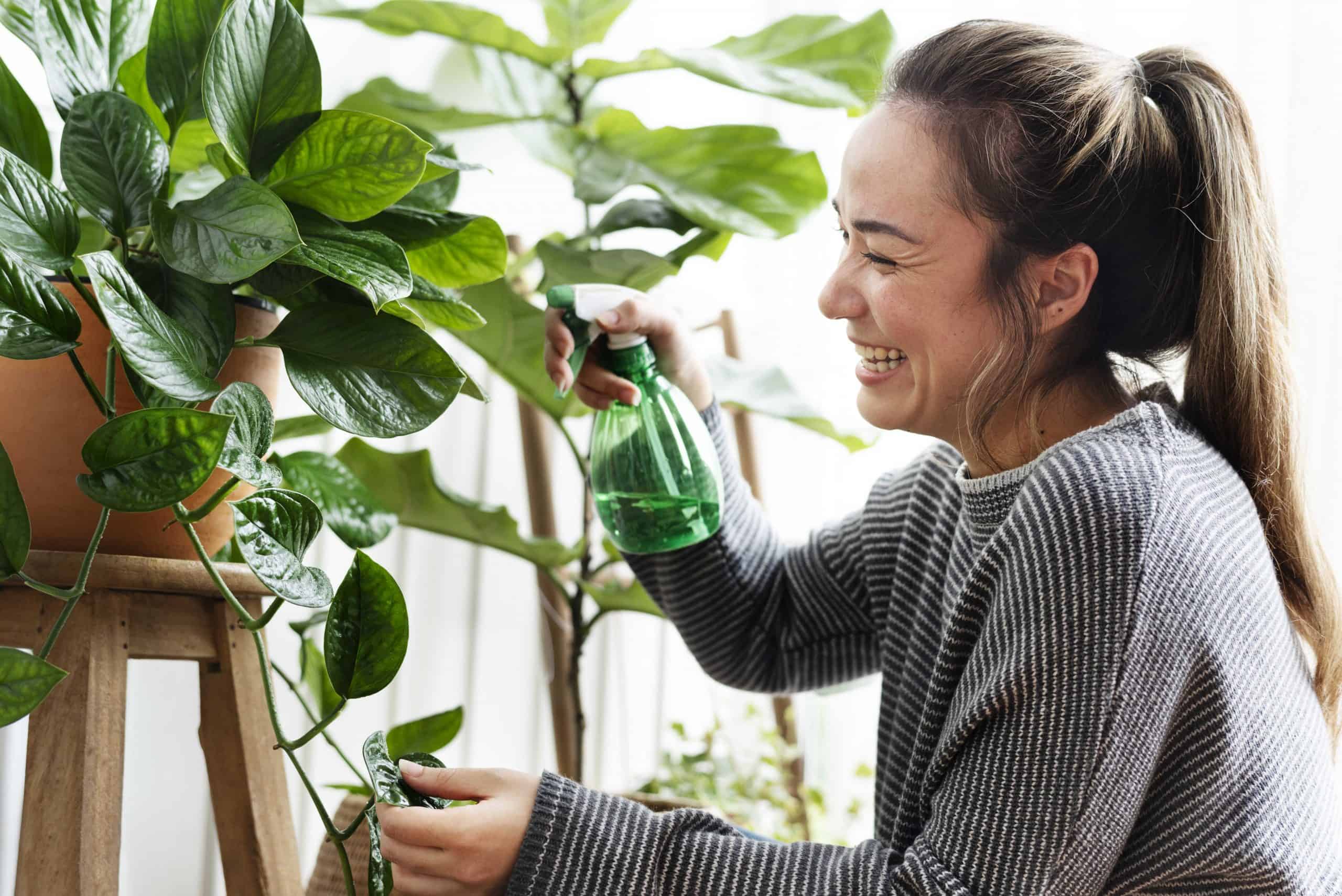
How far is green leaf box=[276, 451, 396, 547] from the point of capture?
909 millimetres

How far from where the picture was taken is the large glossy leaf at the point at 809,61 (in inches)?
47.9

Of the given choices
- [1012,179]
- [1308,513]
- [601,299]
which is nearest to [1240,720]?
[1308,513]

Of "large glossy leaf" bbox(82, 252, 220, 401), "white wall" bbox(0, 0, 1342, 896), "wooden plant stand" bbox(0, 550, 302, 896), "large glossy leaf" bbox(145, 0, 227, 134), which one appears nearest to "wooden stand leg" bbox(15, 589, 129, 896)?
"wooden plant stand" bbox(0, 550, 302, 896)

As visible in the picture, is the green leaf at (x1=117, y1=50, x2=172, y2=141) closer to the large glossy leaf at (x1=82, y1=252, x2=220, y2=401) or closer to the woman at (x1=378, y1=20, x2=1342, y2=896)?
the large glossy leaf at (x1=82, y1=252, x2=220, y2=401)

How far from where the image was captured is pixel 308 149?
66cm

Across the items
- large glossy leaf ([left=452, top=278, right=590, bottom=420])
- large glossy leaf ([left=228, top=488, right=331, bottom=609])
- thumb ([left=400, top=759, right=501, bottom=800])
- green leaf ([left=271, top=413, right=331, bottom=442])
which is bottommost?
thumb ([left=400, top=759, right=501, bottom=800])

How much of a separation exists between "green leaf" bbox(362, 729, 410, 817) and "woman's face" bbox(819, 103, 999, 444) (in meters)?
0.47

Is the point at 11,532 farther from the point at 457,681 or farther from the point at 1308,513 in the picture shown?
the point at 457,681

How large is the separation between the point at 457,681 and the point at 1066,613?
3.65ft

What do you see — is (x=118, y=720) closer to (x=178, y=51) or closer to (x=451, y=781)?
(x=451, y=781)

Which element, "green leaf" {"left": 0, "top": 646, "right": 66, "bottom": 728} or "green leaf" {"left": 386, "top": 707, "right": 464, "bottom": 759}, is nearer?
"green leaf" {"left": 0, "top": 646, "right": 66, "bottom": 728}

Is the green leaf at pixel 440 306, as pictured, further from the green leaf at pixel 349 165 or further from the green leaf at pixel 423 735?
the green leaf at pixel 423 735

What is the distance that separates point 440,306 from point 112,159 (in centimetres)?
23

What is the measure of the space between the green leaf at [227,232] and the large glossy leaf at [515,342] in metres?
0.52
